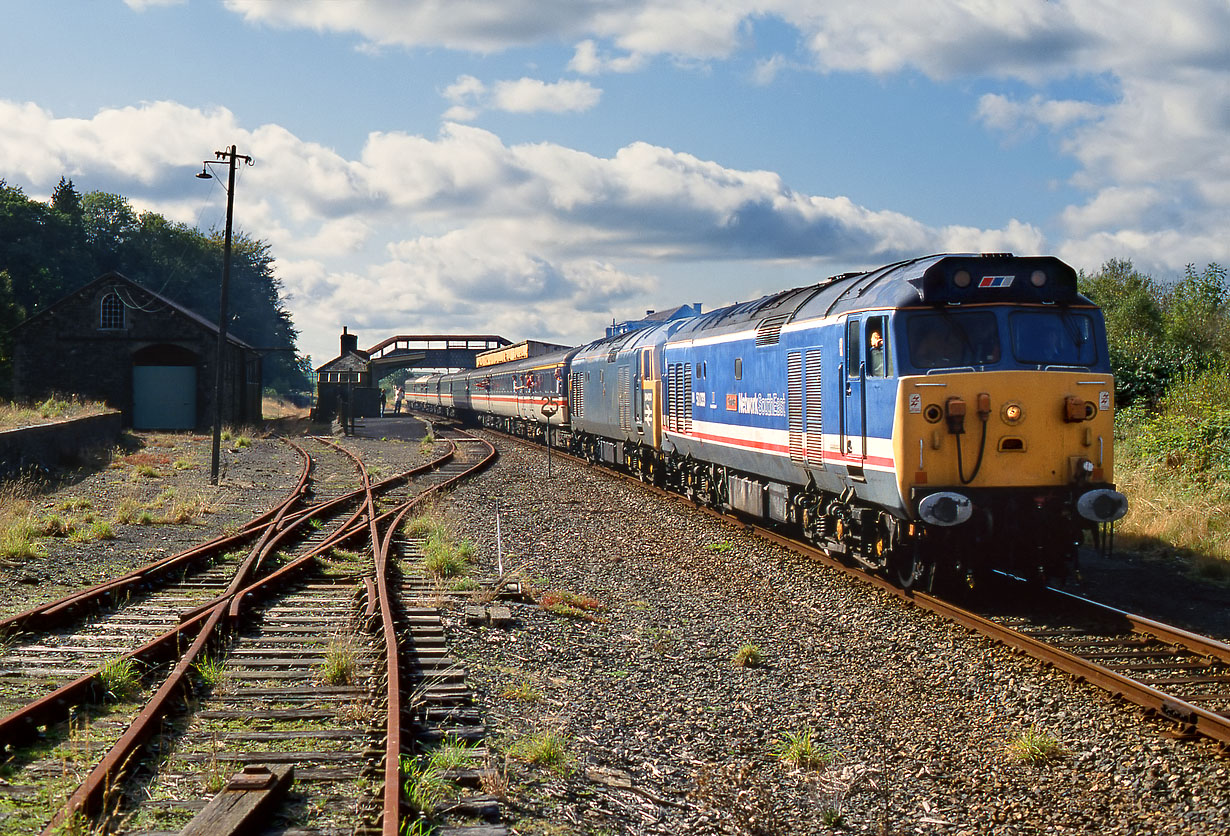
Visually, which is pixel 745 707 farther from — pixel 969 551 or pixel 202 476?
pixel 202 476

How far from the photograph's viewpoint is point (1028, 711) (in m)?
7.93

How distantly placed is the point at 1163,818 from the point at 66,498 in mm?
19952

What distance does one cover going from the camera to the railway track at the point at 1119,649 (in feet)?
24.7

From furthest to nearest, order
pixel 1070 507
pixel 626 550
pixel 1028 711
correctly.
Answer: pixel 626 550, pixel 1070 507, pixel 1028 711

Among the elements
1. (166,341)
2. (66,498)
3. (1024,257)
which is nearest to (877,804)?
(1024,257)

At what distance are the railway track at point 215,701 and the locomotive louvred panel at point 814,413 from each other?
512 centimetres

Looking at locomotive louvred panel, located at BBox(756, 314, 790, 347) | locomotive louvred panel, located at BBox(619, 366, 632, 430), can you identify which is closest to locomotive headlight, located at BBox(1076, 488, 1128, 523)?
locomotive louvred panel, located at BBox(756, 314, 790, 347)

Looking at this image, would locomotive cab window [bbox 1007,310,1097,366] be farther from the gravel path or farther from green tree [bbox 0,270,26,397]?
green tree [bbox 0,270,26,397]

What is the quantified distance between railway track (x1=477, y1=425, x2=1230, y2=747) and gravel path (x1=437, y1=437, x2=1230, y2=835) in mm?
166

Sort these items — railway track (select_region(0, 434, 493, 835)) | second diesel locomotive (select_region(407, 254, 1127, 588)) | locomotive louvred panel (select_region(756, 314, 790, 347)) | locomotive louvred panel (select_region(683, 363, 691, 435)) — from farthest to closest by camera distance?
locomotive louvred panel (select_region(683, 363, 691, 435)), locomotive louvred panel (select_region(756, 314, 790, 347)), second diesel locomotive (select_region(407, 254, 1127, 588)), railway track (select_region(0, 434, 493, 835))

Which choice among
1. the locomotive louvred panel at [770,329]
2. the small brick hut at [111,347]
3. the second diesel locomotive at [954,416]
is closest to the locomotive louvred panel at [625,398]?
the locomotive louvred panel at [770,329]

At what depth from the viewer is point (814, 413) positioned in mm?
13438

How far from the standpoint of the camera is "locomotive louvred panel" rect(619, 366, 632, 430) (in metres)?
25.6

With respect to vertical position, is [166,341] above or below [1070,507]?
above
